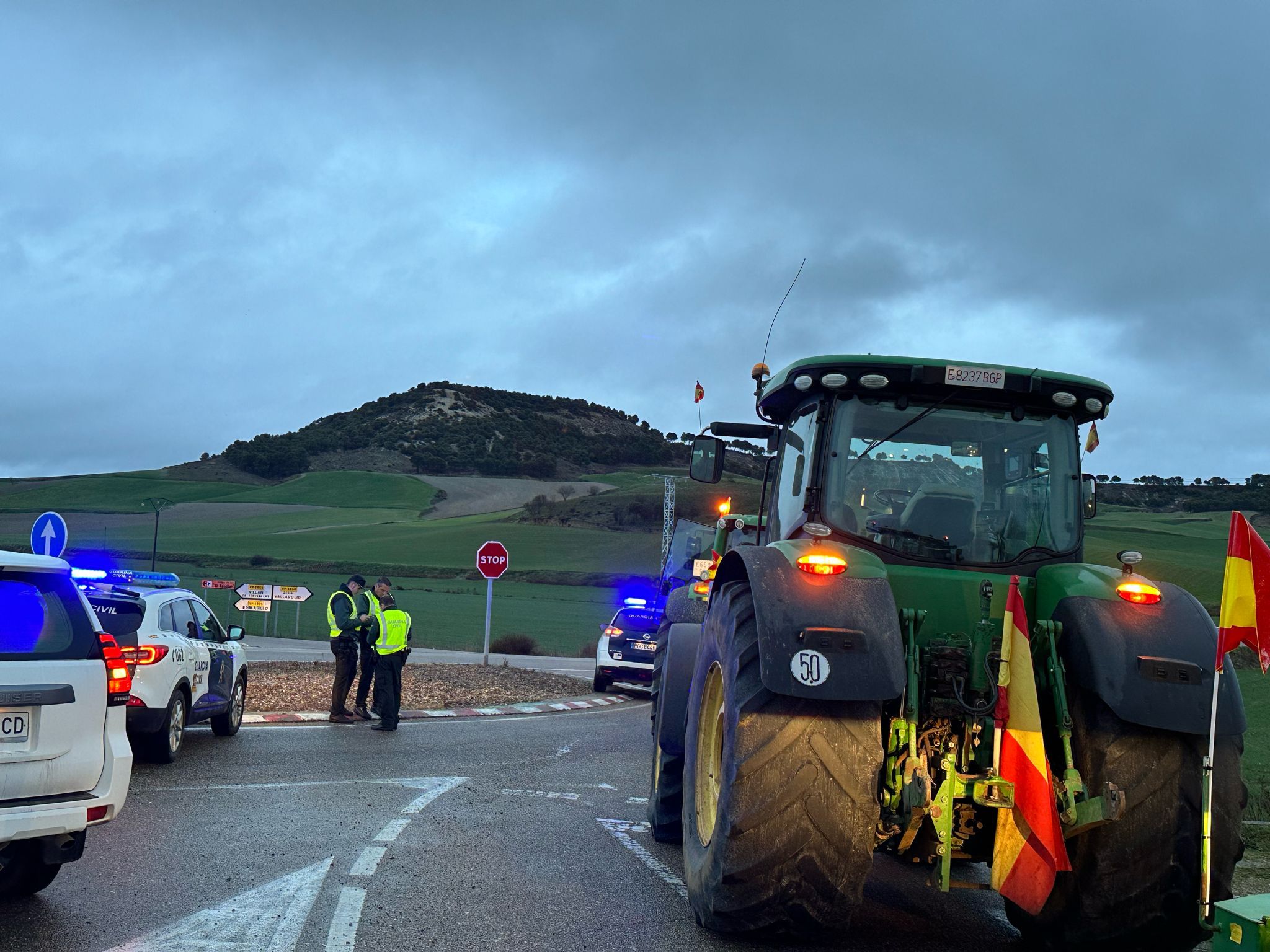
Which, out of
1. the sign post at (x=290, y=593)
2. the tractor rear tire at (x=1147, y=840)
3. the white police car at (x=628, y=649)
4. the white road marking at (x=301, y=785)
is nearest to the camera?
the tractor rear tire at (x=1147, y=840)

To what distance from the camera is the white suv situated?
5.27 meters

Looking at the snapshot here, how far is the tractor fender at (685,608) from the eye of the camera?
26.6 feet

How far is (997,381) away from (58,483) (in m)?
108

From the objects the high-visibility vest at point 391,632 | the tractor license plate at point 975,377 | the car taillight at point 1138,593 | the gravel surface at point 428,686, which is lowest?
the gravel surface at point 428,686

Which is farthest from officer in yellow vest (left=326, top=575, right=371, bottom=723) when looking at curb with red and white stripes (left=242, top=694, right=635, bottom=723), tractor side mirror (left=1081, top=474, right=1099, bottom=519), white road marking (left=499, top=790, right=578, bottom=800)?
tractor side mirror (left=1081, top=474, right=1099, bottom=519)

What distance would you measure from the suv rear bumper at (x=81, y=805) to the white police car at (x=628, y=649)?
15644 millimetres

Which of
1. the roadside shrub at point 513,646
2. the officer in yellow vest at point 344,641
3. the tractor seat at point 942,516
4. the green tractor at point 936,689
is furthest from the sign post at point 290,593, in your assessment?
the tractor seat at point 942,516

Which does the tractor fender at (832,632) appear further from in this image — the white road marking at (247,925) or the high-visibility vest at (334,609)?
the high-visibility vest at (334,609)

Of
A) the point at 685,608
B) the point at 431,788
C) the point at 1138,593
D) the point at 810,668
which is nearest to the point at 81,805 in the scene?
the point at 810,668

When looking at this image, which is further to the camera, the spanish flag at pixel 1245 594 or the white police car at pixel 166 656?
the white police car at pixel 166 656

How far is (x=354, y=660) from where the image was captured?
15180mm

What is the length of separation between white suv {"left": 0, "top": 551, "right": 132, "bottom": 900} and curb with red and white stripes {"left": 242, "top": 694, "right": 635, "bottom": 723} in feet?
30.5

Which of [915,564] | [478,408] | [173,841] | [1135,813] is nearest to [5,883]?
[173,841]

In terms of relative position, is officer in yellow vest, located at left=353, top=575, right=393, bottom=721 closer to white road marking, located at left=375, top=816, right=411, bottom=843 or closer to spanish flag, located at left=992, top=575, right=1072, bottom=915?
white road marking, located at left=375, top=816, right=411, bottom=843
